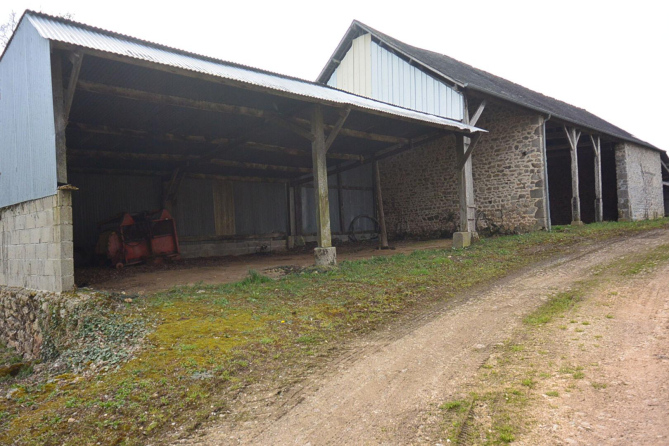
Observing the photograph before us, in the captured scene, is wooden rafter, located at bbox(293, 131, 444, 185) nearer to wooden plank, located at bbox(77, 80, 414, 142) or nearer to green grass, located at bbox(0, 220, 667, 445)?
wooden plank, located at bbox(77, 80, 414, 142)

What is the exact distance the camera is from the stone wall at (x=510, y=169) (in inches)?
520

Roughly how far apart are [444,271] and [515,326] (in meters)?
3.39

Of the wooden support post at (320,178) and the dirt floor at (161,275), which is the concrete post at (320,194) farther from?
the dirt floor at (161,275)

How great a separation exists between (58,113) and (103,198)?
6240 millimetres

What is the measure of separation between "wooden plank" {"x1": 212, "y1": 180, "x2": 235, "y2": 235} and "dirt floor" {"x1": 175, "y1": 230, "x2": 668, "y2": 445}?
9.93 meters

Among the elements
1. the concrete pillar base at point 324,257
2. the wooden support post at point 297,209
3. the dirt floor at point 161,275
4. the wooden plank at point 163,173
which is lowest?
the dirt floor at point 161,275

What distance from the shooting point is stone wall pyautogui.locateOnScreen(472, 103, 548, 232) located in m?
13.2

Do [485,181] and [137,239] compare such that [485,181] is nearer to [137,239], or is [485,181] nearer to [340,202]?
[340,202]

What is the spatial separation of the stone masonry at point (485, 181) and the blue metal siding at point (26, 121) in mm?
12359

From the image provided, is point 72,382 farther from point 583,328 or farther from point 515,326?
point 583,328

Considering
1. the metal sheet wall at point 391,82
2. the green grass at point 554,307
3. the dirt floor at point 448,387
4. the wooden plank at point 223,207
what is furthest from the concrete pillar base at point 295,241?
the green grass at point 554,307

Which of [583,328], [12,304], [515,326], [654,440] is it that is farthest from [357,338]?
[12,304]

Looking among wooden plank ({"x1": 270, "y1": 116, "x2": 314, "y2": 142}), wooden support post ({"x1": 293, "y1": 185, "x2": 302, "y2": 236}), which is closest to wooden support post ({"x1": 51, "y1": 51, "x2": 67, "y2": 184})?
wooden plank ({"x1": 270, "y1": 116, "x2": 314, "y2": 142})

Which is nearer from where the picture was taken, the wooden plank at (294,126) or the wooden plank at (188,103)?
the wooden plank at (188,103)
